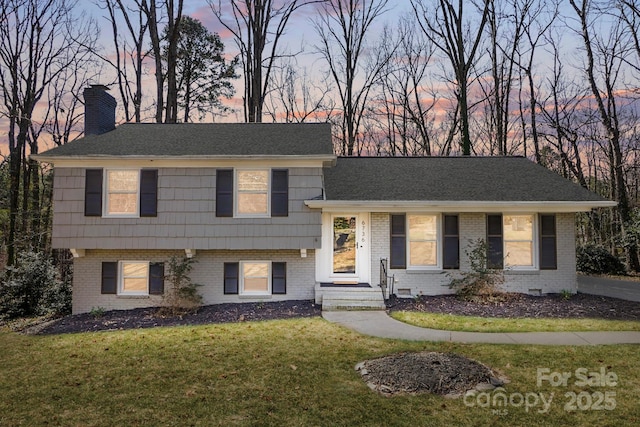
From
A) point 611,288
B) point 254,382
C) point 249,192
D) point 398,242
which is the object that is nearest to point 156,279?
point 249,192

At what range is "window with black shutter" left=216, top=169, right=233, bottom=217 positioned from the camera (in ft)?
37.0

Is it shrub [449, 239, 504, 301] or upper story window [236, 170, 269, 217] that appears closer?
shrub [449, 239, 504, 301]

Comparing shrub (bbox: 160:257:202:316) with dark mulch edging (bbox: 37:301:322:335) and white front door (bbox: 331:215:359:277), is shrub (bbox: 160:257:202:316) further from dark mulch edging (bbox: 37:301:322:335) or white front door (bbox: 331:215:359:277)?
white front door (bbox: 331:215:359:277)

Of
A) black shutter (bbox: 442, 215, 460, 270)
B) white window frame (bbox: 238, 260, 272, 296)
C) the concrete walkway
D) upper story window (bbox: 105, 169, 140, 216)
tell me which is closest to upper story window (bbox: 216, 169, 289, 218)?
white window frame (bbox: 238, 260, 272, 296)

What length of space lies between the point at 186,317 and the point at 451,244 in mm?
7966

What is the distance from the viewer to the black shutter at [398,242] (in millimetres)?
11836

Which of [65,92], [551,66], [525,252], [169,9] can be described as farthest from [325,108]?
[525,252]

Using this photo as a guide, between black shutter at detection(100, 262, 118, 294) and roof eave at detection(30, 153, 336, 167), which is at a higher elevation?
roof eave at detection(30, 153, 336, 167)

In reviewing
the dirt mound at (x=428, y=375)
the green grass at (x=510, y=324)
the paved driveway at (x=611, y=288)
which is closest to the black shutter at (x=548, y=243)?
the paved driveway at (x=611, y=288)

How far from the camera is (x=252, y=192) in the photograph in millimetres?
11414

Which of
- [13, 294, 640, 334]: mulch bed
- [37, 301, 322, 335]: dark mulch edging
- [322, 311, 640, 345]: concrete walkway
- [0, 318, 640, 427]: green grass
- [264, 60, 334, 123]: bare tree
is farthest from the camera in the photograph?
[264, 60, 334, 123]: bare tree

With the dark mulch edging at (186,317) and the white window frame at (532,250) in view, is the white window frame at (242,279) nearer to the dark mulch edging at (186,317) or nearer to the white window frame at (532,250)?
the dark mulch edging at (186,317)

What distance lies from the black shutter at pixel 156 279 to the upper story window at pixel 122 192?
1.73m

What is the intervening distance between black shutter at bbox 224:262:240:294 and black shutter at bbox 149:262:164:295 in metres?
1.91
